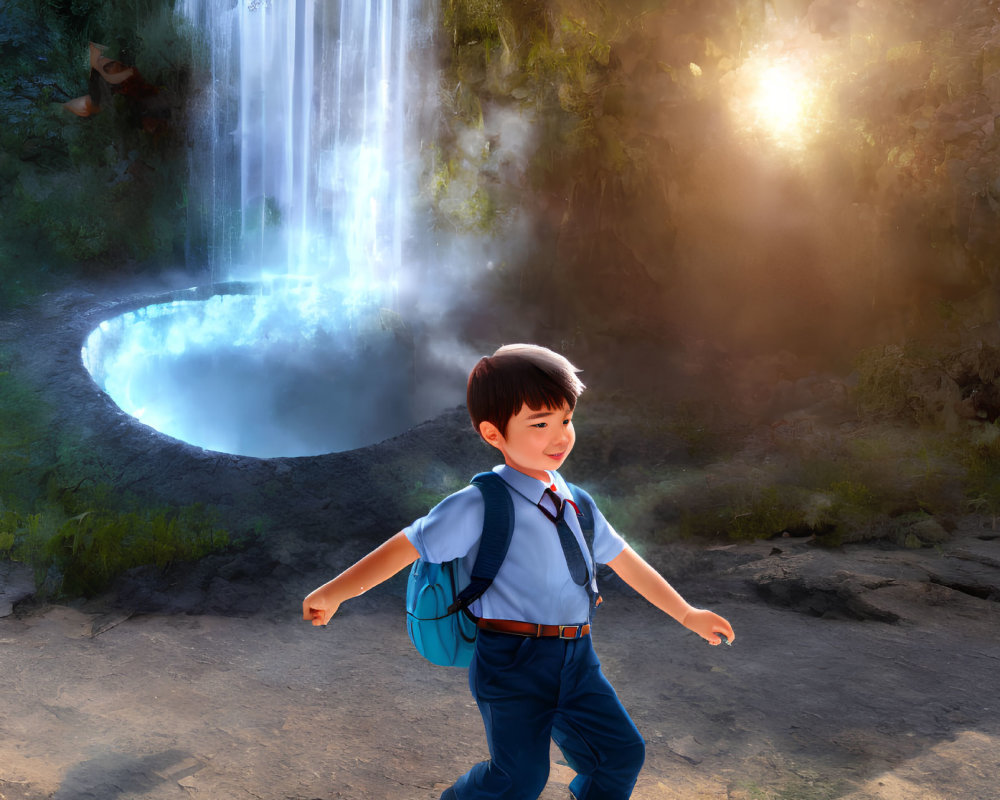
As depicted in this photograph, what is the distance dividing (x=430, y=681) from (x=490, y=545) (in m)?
2.17

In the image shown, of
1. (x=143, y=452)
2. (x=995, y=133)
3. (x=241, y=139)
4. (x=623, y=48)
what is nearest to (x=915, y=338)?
(x=995, y=133)

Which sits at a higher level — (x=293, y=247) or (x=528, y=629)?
(x=293, y=247)

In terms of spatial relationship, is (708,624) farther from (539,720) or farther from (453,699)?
(453,699)

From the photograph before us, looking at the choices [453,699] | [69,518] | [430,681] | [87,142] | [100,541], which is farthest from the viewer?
[87,142]

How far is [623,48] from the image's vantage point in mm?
9781

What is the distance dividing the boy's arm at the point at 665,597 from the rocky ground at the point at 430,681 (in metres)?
1.00

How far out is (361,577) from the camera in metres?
1.75

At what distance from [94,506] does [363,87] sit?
8.54 m

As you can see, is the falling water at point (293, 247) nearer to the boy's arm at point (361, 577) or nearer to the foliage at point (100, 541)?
the foliage at point (100, 541)

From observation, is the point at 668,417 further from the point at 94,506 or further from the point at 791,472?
the point at 94,506

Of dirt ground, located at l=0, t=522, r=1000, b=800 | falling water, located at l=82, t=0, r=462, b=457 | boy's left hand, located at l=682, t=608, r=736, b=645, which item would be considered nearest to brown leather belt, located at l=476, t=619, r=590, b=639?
boy's left hand, located at l=682, t=608, r=736, b=645

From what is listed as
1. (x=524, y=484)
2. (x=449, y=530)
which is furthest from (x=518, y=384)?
(x=449, y=530)

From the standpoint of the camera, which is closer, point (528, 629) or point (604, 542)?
point (528, 629)

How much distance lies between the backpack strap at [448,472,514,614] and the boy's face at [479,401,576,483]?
0.29 ft
